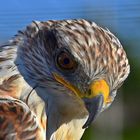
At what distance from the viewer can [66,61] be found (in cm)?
361

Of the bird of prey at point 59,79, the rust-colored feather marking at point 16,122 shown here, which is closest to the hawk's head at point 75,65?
the bird of prey at point 59,79

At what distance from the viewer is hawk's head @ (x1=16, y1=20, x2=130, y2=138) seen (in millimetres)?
3535

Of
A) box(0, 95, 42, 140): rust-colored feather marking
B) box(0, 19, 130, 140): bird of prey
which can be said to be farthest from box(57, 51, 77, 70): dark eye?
box(0, 95, 42, 140): rust-colored feather marking

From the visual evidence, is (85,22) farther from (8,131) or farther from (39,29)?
(8,131)

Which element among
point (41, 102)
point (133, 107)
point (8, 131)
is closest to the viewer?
point (8, 131)

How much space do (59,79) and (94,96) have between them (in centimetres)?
22

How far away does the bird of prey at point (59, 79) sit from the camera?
347 centimetres

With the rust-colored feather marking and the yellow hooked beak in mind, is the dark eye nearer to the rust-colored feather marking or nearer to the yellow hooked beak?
the yellow hooked beak

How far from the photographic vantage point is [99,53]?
359cm

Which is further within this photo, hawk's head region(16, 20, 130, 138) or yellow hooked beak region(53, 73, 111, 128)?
hawk's head region(16, 20, 130, 138)

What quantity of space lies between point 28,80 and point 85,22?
371mm

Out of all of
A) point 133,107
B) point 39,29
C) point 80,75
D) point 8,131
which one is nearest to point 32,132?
point 8,131

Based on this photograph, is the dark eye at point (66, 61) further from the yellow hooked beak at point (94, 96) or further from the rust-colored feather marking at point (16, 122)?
the rust-colored feather marking at point (16, 122)

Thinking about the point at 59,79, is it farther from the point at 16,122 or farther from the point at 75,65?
the point at 16,122
